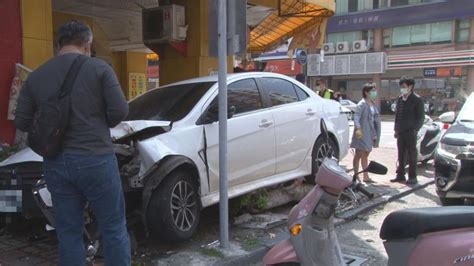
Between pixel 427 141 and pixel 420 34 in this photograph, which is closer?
pixel 427 141

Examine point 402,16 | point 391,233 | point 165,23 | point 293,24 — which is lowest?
point 391,233

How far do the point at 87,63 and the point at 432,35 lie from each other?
36.7 m

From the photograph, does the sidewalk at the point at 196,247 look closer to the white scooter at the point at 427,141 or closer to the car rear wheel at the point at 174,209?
the car rear wheel at the point at 174,209

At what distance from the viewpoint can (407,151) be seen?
8195 millimetres

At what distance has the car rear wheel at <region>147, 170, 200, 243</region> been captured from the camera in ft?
14.6

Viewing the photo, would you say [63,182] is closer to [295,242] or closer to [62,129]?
[62,129]

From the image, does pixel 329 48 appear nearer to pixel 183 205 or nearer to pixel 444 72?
pixel 444 72

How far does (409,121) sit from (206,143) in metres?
4.17

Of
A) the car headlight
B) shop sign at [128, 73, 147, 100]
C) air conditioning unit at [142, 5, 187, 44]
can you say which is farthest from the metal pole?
shop sign at [128, 73, 147, 100]

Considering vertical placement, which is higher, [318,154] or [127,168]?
[127,168]

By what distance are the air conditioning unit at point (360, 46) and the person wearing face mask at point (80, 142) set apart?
3746cm

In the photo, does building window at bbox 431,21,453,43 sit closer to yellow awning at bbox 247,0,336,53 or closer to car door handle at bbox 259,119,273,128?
yellow awning at bbox 247,0,336,53

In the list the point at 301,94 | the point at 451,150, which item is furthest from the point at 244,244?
the point at 451,150

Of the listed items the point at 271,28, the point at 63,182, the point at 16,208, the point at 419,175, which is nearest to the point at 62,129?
the point at 63,182
